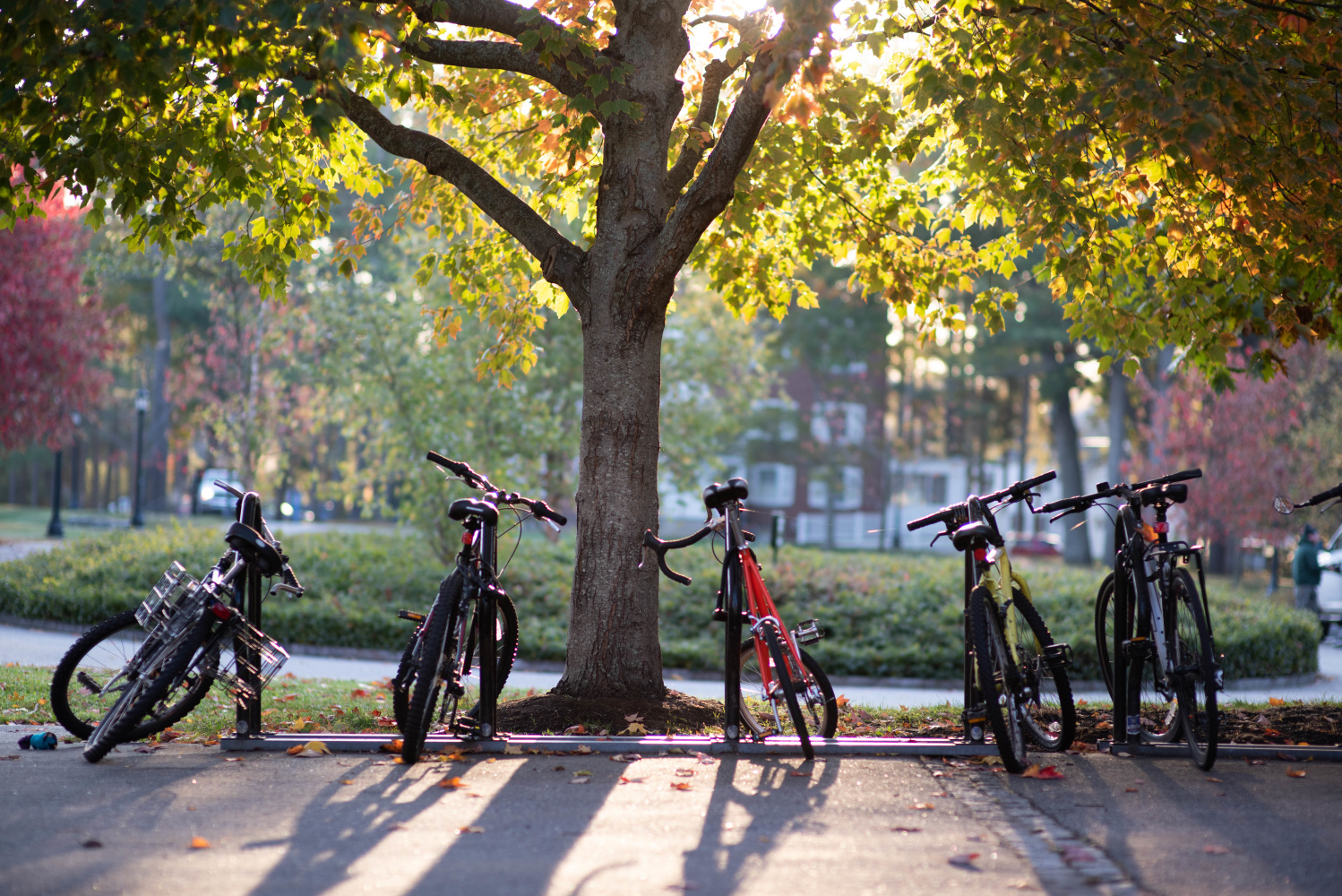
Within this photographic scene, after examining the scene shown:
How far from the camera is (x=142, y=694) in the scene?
17.1 feet

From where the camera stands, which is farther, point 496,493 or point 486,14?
point 486,14

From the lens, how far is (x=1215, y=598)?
16281 millimetres

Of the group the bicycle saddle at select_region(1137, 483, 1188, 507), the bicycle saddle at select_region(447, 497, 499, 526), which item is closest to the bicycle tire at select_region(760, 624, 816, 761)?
the bicycle saddle at select_region(447, 497, 499, 526)

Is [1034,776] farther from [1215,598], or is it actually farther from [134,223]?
[1215,598]

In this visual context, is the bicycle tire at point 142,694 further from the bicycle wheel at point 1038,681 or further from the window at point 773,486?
the window at point 773,486

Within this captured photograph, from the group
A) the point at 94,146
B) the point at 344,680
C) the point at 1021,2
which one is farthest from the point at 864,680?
the point at 94,146

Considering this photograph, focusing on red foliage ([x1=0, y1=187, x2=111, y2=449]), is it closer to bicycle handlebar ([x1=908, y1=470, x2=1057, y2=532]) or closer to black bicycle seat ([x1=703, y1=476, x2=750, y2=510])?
black bicycle seat ([x1=703, y1=476, x2=750, y2=510])

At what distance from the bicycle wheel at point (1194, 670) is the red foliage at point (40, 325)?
2094 centimetres

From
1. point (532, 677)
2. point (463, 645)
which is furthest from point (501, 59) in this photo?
point (532, 677)

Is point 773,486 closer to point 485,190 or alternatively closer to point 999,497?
point 485,190

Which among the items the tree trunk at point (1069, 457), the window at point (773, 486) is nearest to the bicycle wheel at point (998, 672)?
the tree trunk at point (1069, 457)

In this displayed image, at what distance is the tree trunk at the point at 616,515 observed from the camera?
21.6 ft

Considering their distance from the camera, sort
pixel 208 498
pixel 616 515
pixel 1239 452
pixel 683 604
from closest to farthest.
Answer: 1. pixel 616 515
2. pixel 683 604
3. pixel 1239 452
4. pixel 208 498

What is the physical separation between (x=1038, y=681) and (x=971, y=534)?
0.79 metres
